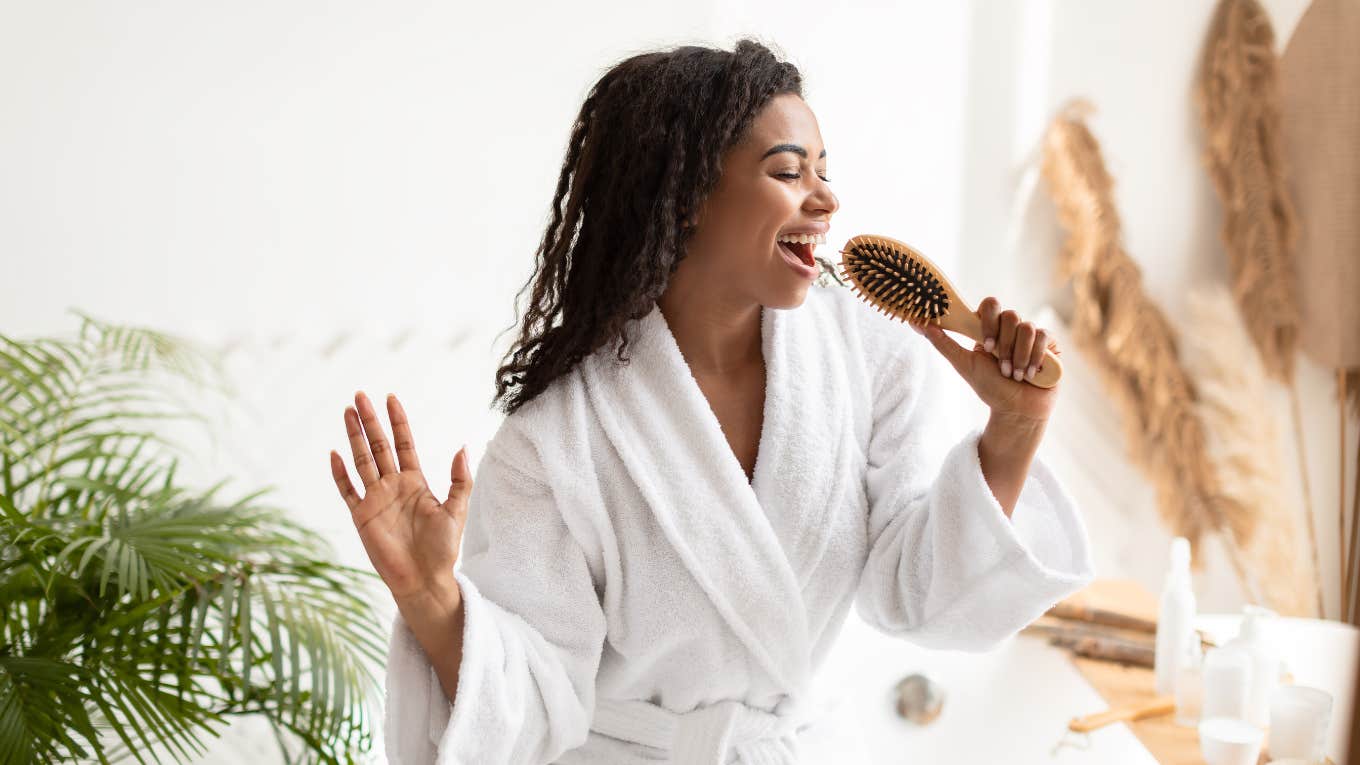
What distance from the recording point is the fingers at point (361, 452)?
906 mm

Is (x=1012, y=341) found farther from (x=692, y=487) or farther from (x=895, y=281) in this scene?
(x=692, y=487)

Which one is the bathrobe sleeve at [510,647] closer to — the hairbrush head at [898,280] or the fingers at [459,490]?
the fingers at [459,490]

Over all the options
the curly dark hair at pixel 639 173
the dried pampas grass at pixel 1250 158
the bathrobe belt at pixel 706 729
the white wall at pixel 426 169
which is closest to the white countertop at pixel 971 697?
the white wall at pixel 426 169

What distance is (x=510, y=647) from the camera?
3.11ft

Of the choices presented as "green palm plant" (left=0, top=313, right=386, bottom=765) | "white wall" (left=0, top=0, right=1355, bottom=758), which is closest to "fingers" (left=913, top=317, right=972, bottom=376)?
"green palm plant" (left=0, top=313, right=386, bottom=765)

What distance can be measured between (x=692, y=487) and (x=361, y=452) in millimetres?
281

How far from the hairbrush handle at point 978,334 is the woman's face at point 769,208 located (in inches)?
5.1

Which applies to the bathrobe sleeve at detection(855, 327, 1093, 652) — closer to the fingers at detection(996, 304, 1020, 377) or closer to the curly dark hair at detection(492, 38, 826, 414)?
the fingers at detection(996, 304, 1020, 377)

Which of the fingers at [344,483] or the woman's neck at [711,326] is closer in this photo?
the fingers at [344,483]

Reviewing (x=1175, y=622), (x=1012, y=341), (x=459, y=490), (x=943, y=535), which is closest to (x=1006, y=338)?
(x=1012, y=341)

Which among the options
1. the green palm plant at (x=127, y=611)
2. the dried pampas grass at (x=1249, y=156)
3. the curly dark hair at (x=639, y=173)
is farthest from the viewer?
the dried pampas grass at (x=1249, y=156)

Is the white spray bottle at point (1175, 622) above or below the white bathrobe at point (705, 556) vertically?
below

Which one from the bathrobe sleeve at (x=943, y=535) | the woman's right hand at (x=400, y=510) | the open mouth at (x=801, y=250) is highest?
the open mouth at (x=801, y=250)

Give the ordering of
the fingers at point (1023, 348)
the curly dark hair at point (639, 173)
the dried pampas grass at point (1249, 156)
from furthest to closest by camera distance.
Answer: the dried pampas grass at point (1249, 156), the curly dark hair at point (639, 173), the fingers at point (1023, 348)
